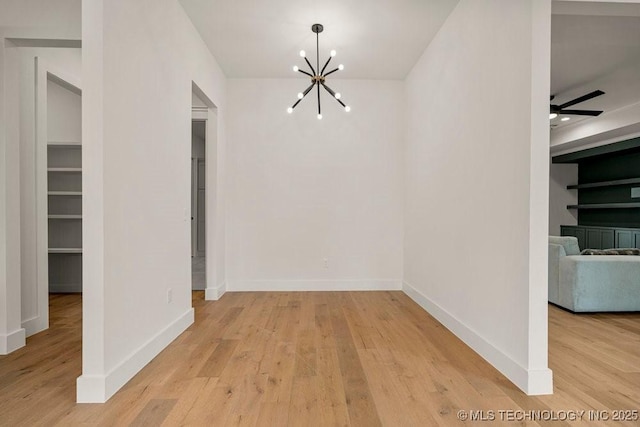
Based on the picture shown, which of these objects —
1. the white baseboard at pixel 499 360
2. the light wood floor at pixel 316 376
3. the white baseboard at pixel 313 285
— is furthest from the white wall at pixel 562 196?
the white baseboard at pixel 499 360

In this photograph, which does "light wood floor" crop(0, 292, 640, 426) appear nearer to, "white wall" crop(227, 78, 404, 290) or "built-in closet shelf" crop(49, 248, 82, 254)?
"built-in closet shelf" crop(49, 248, 82, 254)

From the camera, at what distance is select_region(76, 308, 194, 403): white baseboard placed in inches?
76.3

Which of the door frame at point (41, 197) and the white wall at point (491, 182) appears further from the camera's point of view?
the door frame at point (41, 197)

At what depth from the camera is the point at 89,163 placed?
1950 mm

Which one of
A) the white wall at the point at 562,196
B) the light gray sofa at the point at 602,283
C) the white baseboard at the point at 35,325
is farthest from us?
the white wall at the point at 562,196

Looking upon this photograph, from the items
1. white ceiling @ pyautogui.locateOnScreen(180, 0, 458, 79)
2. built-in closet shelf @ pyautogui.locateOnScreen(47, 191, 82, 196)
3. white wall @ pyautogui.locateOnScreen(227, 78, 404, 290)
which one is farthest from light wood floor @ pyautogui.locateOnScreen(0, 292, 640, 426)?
white ceiling @ pyautogui.locateOnScreen(180, 0, 458, 79)

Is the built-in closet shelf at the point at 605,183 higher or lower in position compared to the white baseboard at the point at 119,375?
higher

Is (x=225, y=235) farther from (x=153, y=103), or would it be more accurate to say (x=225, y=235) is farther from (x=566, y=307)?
(x=566, y=307)

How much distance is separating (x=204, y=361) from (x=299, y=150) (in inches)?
122

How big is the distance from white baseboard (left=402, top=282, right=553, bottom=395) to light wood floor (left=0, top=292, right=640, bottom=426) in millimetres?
61

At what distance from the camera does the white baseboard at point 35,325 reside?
2973mm

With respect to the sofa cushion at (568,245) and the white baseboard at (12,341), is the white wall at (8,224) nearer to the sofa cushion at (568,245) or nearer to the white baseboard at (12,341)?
the white baseboard at (12,341)

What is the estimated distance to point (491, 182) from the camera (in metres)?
2.55

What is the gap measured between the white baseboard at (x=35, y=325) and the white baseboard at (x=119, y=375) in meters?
1.26
